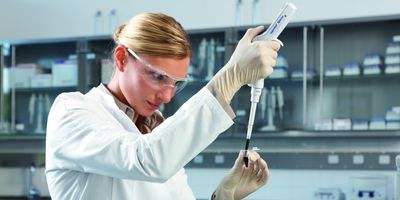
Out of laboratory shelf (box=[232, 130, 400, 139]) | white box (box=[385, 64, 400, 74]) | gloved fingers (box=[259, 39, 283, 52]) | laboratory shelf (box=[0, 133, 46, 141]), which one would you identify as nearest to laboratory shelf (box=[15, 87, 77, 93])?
laboratory shelf (box=[0, 133, 46, 141])

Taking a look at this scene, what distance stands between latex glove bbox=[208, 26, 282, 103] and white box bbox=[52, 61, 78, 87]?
2.73 metres

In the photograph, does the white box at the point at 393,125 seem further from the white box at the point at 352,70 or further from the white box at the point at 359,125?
the white box at the point at 352,70

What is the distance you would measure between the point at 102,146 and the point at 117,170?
48mm

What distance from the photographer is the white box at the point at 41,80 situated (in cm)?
358

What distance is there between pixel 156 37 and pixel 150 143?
26 cm

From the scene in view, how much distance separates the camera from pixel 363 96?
306 centimetres

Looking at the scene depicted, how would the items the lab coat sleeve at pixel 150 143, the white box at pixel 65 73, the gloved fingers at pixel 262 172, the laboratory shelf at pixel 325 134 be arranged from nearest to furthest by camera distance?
the lab coat sleeve at pixel 150 143 → the gloved fingers at pixel 262 172 → the laboratory shelf at pixel 325 134 → the white box at pixel 65 73

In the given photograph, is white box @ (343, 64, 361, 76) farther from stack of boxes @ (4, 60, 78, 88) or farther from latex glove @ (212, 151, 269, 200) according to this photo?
latex glove @ (212, 151, 269, 200)

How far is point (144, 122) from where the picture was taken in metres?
1.22

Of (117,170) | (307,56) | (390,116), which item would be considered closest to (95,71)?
(307,56)

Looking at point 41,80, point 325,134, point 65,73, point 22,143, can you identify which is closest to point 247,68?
point 325,134

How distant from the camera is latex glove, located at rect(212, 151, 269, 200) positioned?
1275 millimetres

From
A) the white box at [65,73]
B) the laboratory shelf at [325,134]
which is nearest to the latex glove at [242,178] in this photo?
the laboratory shelf at [325,134]

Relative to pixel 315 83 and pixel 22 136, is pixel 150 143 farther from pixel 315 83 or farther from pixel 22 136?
pixel 22 136
